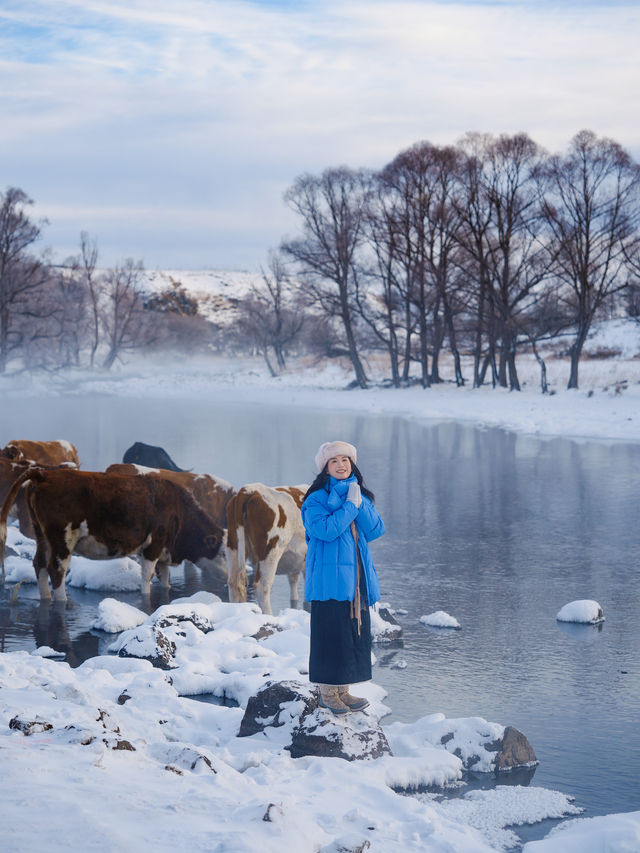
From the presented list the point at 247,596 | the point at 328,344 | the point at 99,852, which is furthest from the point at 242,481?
the point at 328,344

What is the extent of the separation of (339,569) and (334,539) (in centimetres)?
18

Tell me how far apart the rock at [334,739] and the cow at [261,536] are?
360 cm

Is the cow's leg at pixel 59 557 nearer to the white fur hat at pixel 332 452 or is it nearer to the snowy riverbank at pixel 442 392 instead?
the white fur hat at pixel 332 452

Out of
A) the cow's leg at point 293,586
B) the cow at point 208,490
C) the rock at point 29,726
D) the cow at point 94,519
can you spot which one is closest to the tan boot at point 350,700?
the rock at point 29,726

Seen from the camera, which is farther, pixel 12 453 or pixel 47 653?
pixel 12 453

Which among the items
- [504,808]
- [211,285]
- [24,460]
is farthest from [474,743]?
[211,285]

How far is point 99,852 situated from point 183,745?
4.51 ft

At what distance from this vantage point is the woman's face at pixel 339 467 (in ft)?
18.2

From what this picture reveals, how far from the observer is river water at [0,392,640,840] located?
20.2 feet

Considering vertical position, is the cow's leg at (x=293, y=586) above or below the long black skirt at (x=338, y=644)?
below

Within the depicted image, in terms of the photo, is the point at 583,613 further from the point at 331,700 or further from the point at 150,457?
the point at 150,457

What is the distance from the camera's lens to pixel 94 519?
9.66 meters

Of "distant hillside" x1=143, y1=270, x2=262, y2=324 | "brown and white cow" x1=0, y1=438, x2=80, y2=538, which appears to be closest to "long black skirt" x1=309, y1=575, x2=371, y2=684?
"brown and white cow" x1=0, y1=438, x2=80, y2=538

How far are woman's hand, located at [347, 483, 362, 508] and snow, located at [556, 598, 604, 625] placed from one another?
3.79 m
